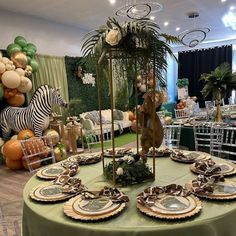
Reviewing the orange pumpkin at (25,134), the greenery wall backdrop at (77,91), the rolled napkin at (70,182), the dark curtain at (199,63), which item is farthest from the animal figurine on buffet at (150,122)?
the dark curtain at (199,63)

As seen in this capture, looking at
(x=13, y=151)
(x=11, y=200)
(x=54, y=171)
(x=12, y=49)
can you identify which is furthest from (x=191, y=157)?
(x=12, y=49)

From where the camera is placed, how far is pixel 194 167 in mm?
1935

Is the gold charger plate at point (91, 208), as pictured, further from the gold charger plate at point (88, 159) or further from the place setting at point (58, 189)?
the gold charger plate at point (88, 159)

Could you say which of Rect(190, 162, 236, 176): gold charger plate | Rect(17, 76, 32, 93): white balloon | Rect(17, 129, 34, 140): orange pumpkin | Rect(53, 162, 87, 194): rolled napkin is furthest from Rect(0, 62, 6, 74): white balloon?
Rect(190, 162, 236, 176): gold charger plate

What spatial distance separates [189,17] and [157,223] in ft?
21.3

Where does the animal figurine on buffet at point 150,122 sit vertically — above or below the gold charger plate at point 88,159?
above

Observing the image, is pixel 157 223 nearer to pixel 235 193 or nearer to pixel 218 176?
pixel 235 193

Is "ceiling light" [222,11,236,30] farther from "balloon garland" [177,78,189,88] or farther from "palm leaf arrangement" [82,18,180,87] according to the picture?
"palm leaf arrangement" [82,18,180,87]

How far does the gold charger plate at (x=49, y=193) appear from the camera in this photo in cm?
154

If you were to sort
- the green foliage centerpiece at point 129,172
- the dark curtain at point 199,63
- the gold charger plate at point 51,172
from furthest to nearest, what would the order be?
1. the dark curtain at point 199,63
2. the gold charger plate at point 51,172
3. the green foliage centerpiece at point 129,172

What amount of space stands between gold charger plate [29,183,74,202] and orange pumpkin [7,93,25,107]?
3.95 metres

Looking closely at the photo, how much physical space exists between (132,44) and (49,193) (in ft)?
3.56

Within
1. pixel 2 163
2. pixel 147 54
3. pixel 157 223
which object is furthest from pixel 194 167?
pixel 2 163

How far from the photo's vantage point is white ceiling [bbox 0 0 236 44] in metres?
5.30
